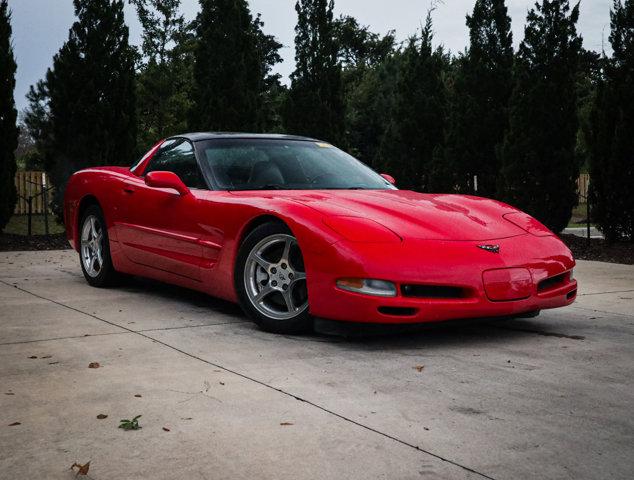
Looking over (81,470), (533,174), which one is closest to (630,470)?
(81,470)

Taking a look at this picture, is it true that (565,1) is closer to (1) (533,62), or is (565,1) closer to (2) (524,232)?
(1) (533,62)

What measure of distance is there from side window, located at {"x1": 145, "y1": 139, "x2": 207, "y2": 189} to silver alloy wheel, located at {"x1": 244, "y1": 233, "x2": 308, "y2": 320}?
0.97 meters

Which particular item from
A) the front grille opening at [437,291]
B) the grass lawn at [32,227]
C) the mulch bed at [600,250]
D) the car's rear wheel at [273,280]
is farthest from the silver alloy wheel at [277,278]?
the grass lawn at [32,227]

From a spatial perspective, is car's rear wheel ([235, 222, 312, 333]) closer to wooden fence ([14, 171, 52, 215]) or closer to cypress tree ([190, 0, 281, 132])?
cypress tree ([190, 0, 281, 132])

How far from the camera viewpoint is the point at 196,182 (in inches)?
237

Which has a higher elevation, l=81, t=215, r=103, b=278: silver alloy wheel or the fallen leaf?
l=81, t=215, r=103, b=278: silver alloy wheel

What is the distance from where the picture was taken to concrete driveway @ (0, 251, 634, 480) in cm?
279

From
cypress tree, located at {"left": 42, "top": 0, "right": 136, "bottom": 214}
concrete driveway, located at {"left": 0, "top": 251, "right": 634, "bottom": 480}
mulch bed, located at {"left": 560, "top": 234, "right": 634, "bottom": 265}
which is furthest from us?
cypress tree, located at {"left": 42, "top": 0, "right": 136, "bottom": 214}

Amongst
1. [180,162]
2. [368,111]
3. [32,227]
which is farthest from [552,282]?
[368,111]

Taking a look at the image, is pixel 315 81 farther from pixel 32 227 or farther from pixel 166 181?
pixel 166 181

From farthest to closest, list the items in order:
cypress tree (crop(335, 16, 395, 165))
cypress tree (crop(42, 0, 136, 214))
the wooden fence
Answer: cypress tree (crop(335, 16, 395, 165)), the wooden fence, cypress tree (crop(42, 0, 136, 214))

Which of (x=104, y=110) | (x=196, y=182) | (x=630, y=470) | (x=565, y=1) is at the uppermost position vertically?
(x=565, y=1)

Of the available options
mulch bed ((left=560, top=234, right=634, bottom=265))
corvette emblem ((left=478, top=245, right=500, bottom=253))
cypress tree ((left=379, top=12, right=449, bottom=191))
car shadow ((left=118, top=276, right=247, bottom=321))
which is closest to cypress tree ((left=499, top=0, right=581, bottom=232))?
mulch bed ((left=560, top=234, right=634, bottom=265))

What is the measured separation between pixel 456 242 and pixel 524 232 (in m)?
0.65
